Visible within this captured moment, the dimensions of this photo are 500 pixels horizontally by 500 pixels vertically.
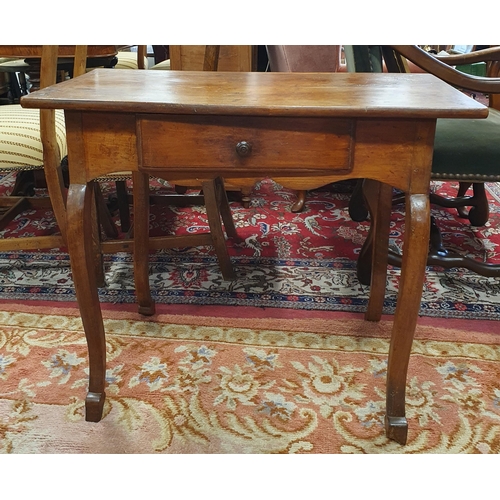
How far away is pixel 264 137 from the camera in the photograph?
3.25ft

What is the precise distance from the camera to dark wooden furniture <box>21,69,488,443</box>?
0.96 m

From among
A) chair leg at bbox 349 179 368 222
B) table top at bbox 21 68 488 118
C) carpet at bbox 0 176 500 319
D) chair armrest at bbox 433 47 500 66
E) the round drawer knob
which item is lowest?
carpet at bbox 0 176 500 319

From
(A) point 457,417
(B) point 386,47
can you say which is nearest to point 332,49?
(B) point 386,47

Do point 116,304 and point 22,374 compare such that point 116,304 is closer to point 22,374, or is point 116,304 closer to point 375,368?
point 22,374

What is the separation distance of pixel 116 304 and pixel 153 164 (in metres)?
0.86

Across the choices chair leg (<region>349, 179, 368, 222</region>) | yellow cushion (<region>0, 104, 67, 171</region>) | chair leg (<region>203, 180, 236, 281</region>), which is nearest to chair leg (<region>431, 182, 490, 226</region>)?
chair leg (<region>349, 179, 368, 222</region>)

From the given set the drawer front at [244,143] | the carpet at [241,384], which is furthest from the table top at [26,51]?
the drawer front at [244,143]

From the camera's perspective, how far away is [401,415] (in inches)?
46.8

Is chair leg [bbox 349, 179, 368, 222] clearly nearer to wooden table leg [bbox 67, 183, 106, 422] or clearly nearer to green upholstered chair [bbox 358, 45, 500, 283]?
green upholstered chair [bbox 358, 45, 500, 283]

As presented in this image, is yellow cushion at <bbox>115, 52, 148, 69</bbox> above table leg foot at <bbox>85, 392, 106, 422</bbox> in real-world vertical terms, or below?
above

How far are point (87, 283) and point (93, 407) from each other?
33cm

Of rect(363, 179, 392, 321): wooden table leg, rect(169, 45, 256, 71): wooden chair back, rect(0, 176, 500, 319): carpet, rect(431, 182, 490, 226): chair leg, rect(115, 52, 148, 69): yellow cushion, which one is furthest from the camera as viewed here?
rect(115, 52, 148, 69): yellow cushion

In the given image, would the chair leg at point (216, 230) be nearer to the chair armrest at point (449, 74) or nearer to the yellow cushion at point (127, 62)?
the chair armrest at point (449, 74)

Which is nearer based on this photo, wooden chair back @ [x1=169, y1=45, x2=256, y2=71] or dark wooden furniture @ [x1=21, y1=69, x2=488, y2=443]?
dark wooden furniture @ [x1=21, y1=69, x2=488, y2=443]
